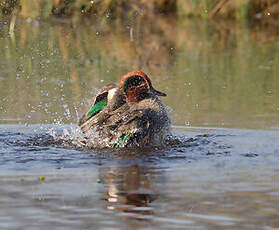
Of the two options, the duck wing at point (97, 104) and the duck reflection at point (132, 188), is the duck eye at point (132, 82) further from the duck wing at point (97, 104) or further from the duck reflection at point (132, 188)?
the duck reflection at point (132, 188)

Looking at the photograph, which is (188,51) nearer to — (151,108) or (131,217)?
(151,108)

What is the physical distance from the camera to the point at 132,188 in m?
5.42

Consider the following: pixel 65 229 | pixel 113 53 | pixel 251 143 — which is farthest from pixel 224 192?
pixel 113 53

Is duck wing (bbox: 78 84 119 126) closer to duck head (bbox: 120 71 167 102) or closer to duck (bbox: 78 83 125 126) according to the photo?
duck (bbox: 78 83 125 126)

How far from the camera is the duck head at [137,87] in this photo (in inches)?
291

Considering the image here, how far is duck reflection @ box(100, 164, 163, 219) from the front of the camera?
4863 mm

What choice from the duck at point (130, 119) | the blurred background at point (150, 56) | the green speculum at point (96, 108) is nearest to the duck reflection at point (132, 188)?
the duck at point (130, 119)

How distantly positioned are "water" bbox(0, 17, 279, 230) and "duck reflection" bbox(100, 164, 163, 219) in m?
0.01

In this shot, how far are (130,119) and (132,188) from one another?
1.70 meters

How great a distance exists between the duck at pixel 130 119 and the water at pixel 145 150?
0.22 metres

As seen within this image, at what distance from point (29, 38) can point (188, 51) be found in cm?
291

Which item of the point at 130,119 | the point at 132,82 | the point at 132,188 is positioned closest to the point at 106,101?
the point at 132,82

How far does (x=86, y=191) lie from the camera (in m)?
5.29

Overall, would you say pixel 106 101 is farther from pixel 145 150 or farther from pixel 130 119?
pixel 145 150
